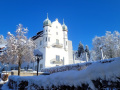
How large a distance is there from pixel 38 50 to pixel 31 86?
A: 92.7 feet

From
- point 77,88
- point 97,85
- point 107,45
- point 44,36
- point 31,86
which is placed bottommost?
point 31,86

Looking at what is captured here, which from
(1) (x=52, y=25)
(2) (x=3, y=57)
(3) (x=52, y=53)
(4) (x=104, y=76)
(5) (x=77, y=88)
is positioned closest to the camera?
(4) (x=104, y=76)

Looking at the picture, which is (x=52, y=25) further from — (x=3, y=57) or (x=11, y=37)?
(x=3, y=57)

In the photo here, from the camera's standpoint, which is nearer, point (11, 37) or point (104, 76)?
point (104, 76)

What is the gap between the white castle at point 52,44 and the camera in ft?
104

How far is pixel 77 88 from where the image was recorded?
3.81m

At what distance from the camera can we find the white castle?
104 feet

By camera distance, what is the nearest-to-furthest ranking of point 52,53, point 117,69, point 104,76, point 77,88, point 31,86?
point 117,69 < point 104,76 < point 77,88 < point 31,86 < point 52,53

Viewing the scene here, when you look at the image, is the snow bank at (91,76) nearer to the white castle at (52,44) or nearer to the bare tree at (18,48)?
the bare tree at (18,48)

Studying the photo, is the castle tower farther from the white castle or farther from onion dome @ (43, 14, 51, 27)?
onion dome @ (43, 14, 51, 27)

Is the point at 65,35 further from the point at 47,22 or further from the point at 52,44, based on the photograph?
the point at 47,22

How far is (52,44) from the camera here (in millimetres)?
33344

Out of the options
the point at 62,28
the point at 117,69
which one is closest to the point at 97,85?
the point at 117,69

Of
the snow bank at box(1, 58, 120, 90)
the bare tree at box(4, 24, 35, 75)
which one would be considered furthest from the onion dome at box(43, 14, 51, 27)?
the snow bank at box(1, 58, 120, 90)
